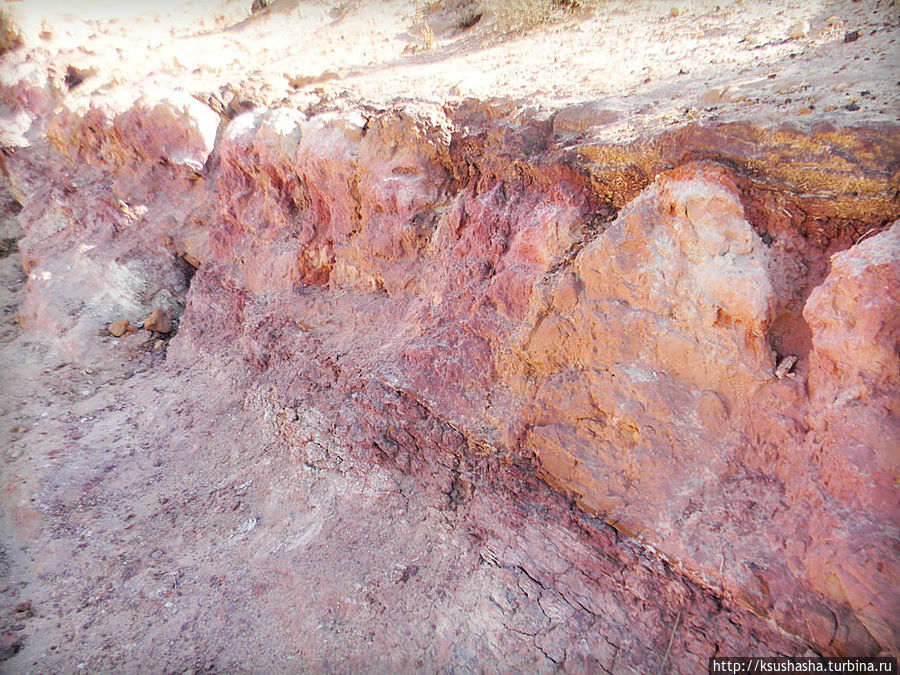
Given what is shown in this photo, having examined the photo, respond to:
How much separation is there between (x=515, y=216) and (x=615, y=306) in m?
1.32

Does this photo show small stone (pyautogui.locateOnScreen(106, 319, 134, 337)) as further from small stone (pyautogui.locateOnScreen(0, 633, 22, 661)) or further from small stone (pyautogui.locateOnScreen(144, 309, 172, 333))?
Answer: small stone (pyautogui.locateOnScreen(0, 633, 22, 661))

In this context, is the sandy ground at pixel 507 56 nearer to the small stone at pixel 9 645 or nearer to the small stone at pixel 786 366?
the small stone at pixel 786 366

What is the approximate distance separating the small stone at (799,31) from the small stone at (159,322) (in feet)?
28.8

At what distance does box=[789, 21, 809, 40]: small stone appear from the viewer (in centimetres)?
416

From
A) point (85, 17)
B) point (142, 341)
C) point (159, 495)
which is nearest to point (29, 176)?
point (85, 17)

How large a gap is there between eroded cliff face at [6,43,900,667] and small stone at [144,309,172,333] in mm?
1186

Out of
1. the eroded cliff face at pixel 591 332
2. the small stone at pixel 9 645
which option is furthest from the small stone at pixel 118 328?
the small stone at pixel 9 645

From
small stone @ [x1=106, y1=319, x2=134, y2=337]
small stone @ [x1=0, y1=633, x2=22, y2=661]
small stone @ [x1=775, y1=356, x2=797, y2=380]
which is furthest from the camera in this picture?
small stone @ [x1=106, y1=319, x2=134, y2=337]

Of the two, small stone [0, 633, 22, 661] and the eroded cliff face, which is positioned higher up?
the eroded cliff face

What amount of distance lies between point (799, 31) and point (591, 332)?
11.0 feet

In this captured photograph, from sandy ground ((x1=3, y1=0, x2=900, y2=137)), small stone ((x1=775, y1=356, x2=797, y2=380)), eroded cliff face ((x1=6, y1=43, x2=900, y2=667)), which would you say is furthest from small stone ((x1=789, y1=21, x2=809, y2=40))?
small stone ((x1=775, y1=356, x2=797, y2=380))

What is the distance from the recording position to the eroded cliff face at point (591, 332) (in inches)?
111

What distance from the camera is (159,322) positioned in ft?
24.9

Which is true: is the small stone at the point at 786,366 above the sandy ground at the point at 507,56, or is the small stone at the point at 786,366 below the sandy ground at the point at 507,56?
below
